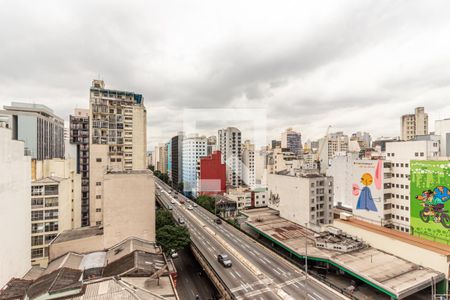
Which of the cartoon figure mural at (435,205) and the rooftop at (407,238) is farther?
the cartoon figure mural at (435,205)

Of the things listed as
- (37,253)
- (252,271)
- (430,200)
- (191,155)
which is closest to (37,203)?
(37,253)

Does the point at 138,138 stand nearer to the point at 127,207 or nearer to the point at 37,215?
the point at 37,215

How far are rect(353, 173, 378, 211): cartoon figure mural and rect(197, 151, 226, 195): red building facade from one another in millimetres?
37829

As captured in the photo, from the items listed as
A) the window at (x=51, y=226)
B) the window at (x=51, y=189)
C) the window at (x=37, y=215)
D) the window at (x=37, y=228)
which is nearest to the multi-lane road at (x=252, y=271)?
the window at (x=51, y=226)

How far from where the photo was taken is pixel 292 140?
450 feet

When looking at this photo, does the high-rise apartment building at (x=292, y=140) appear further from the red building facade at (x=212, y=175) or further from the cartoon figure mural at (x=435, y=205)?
the cartoon figure mural at (x=435, y=205)

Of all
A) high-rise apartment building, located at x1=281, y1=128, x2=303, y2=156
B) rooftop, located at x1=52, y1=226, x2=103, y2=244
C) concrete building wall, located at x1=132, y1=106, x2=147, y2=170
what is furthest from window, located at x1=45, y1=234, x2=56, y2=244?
high-rise apartment building, located at x1=281, y1=128, x2=303, y2=156

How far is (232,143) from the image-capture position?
7875 cm

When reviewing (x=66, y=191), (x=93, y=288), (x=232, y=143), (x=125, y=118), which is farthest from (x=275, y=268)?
(x=232, y=143)

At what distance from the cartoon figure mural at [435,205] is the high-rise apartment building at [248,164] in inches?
2052

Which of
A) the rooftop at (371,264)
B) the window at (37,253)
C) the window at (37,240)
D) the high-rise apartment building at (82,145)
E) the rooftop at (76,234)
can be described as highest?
the high-rise apartment building at (82,145)

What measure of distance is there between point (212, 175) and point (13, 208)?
49500 millimetres

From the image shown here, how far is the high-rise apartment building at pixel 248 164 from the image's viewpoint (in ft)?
261

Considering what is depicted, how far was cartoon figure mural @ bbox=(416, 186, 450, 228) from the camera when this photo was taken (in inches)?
1051
